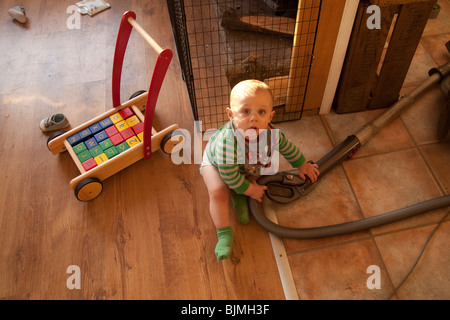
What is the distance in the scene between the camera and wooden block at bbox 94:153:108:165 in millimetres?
1503

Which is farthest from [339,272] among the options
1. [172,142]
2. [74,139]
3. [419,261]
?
[74,139]

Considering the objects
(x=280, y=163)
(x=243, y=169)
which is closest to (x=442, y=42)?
(x=280, y=163)

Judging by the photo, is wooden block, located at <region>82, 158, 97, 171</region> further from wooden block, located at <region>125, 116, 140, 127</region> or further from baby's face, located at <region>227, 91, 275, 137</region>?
baby's face, located at <region>227, 91, 275, 137</region>

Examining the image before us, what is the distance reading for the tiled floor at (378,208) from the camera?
126 cm

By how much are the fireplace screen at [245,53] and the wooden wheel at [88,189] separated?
0.51 metres

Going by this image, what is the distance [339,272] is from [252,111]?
2.06 ft

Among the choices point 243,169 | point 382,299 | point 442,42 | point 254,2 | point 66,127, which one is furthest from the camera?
point 254,2

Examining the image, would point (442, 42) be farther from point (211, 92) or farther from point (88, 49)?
point (88, 49)

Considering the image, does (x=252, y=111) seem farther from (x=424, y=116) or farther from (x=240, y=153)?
(x=424, y=116)

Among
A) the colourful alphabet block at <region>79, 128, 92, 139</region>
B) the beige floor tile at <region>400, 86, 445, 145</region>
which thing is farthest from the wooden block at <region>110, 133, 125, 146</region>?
the beige floor tile at <region>400, 86, 445, 145</region>

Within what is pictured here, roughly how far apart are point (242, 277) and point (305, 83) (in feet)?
2.75

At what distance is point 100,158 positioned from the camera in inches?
59.6

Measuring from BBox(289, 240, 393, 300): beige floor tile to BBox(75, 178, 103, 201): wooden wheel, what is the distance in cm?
79

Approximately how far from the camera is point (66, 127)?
1738 millimetres
